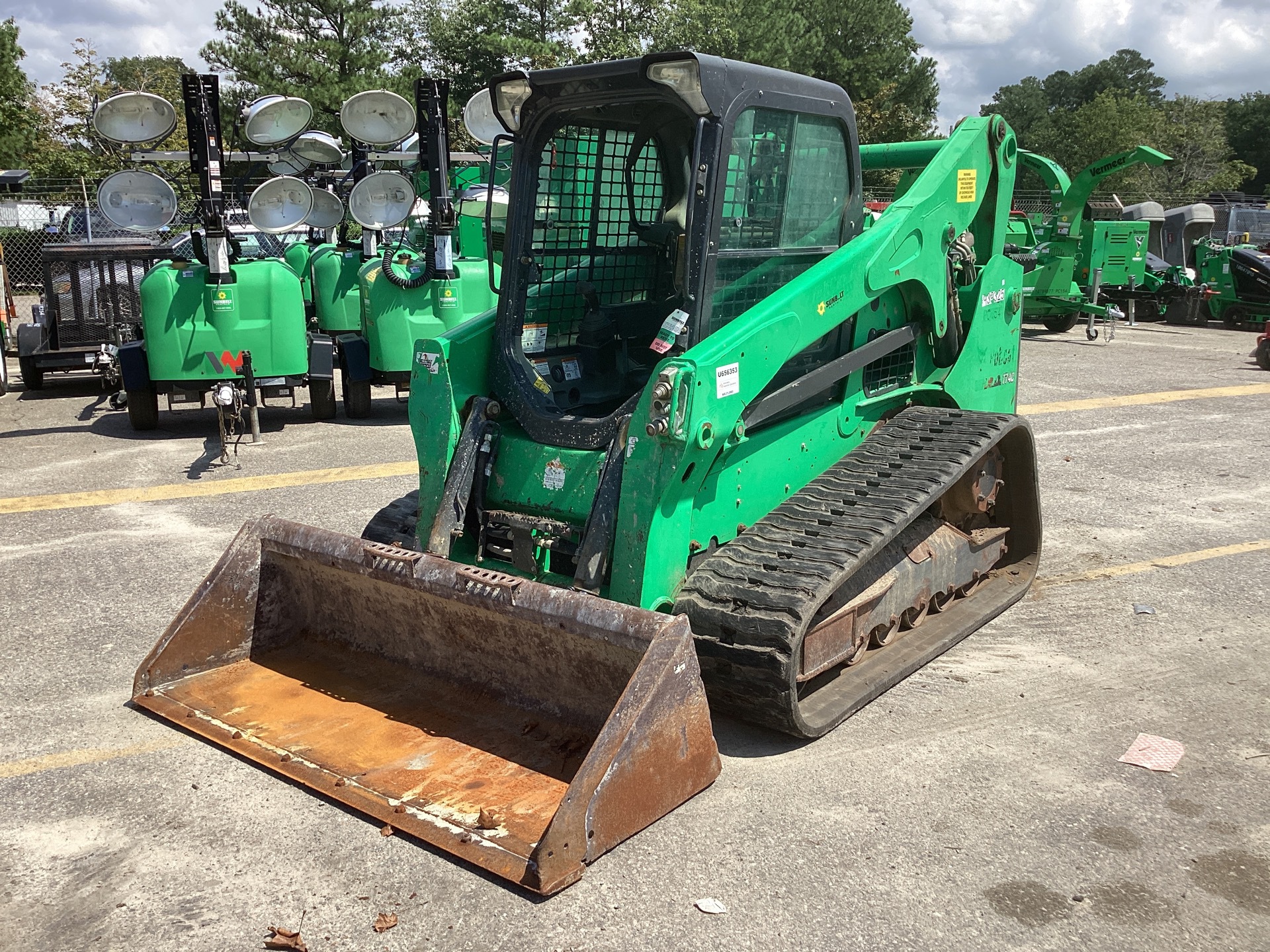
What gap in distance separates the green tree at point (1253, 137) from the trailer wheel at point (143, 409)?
69.5m

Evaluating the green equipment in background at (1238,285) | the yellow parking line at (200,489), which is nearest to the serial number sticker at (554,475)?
the yellow parking line at (200,489)

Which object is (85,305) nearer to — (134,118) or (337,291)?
(337,291)

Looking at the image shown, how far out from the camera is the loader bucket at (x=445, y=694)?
11.7 ft

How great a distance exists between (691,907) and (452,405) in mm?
2500

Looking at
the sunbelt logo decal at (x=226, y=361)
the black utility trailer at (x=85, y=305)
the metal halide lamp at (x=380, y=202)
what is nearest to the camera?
the sunbelt logo decal at (x=226, y=361)

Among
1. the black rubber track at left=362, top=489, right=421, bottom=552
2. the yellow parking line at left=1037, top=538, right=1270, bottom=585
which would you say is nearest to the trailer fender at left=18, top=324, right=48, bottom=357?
the black rubber track at left=362, top=489, right=421, bottom=552

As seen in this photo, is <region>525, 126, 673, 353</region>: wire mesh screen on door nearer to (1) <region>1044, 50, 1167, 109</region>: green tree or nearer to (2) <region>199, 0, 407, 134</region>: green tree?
(2) <region>199, 0, 407, 134</region>: green tree

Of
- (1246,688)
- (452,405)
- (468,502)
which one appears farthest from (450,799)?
(1246,688)

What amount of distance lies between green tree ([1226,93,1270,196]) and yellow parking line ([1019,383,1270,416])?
6156cm

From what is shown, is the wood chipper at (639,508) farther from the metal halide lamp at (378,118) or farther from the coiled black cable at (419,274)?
the metal halide lamp at (378,118)

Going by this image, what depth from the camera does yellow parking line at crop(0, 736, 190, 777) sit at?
4273mm

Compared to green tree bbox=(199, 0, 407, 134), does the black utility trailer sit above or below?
below

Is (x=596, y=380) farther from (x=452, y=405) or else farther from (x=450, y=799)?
(x=450, y=799)

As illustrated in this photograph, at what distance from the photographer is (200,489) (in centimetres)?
856
